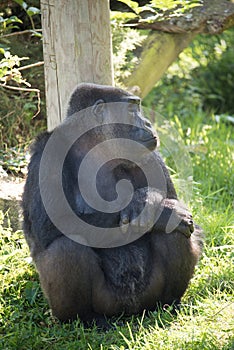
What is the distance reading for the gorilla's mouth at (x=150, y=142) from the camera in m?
3.85

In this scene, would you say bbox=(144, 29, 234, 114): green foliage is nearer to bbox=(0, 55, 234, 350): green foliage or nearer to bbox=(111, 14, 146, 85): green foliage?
bbox=(111, 14, 146, 85): green foliage

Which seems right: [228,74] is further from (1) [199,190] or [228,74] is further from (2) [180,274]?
(2) [180,274]

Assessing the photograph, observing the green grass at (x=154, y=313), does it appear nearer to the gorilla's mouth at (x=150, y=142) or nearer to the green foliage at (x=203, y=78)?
the gorilla's mouth at (x=150, y=142)

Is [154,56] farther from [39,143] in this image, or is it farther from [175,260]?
[175,260]

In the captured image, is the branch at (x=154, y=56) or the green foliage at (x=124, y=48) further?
the branch at (x=154, y=56)

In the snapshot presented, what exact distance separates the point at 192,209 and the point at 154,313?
135 centimetres

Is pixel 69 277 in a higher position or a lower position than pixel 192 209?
higher

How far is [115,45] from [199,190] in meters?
1.37

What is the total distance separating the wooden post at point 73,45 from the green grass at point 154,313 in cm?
110

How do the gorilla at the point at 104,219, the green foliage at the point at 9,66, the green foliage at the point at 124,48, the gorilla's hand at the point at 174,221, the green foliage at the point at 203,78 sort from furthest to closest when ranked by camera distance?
the green foliage at the point at 203,78 < the green foliage at the point at 124,48 < the green foliage at the point at 9,66 < the gorilla's hand at the point at 174,221 < the gorilla at the point at 104,219

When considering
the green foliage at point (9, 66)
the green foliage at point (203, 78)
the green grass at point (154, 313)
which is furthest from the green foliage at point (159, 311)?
the green foliage at point (203, 78)

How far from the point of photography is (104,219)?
386 cm

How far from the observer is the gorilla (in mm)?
3773

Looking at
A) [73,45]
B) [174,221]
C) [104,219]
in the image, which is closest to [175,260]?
[174,221]
